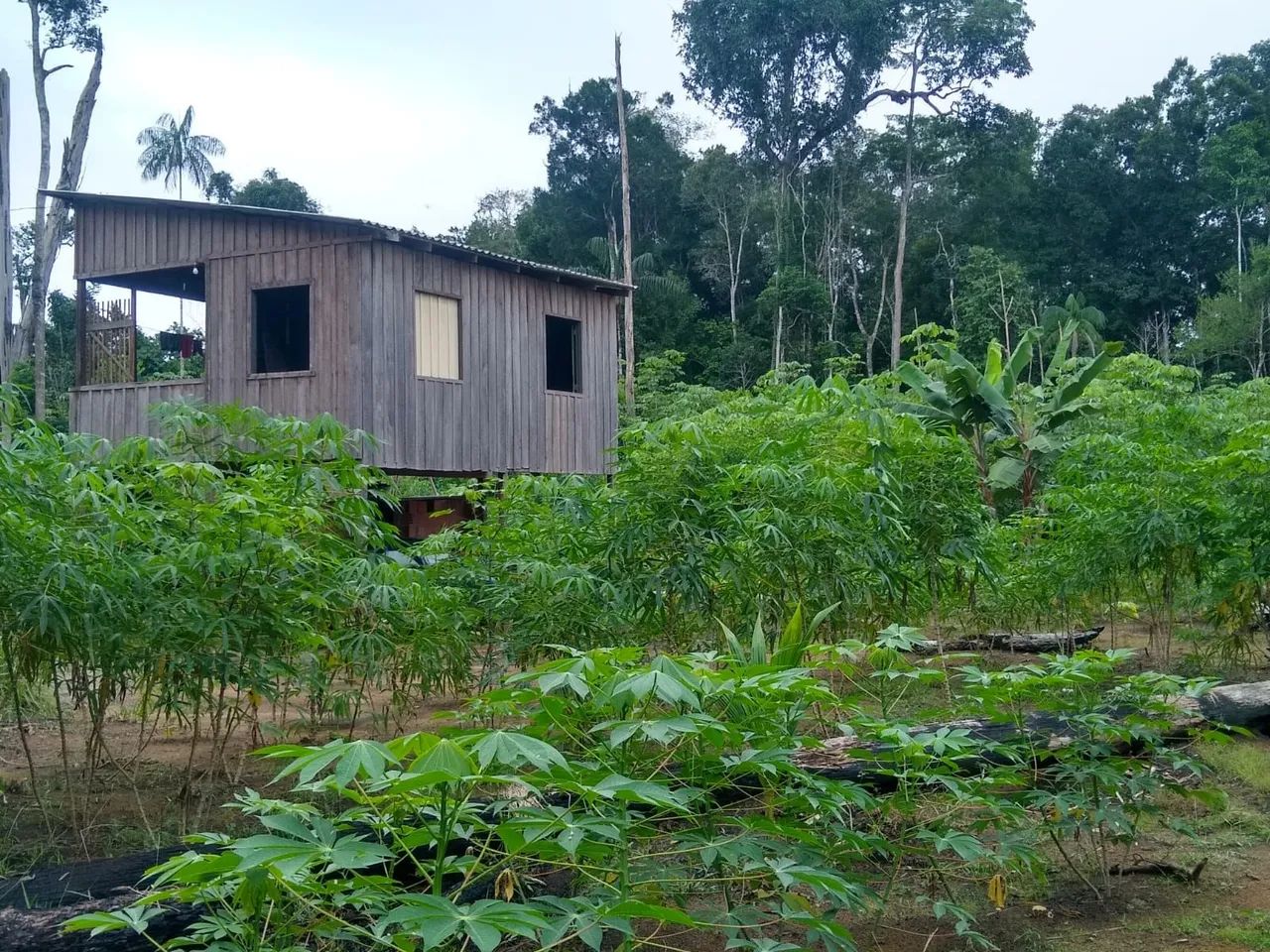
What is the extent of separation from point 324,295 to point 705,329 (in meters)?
18.8

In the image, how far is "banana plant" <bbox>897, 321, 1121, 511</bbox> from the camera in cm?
1138

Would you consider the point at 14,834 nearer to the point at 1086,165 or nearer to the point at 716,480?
the point at 716,480

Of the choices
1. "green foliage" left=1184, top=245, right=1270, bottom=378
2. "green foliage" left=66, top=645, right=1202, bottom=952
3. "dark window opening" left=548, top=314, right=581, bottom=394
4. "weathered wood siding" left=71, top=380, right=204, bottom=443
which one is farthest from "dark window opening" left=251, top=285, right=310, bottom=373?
"green foliage" left=1184, top=245, right=1270, bottom=378

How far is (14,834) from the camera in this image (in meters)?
4.42

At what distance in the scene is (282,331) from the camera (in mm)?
14188

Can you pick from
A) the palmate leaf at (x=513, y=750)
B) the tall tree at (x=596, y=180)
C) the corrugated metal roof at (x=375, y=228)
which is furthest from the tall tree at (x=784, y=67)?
the palmate leaf at (x=513, y=750)

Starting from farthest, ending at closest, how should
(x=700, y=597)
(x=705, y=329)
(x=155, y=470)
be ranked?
1. (x=705, y=329)
2. (x=700, y=597)
3. (x=155, y=470)

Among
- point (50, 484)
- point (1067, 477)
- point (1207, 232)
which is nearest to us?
point (50, 484)

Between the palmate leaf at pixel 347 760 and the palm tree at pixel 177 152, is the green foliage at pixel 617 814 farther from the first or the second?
the palm tree at pixel 177 152

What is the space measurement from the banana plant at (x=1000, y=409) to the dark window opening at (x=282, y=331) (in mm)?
7166

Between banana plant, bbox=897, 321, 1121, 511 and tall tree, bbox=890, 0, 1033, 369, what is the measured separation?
653 inches

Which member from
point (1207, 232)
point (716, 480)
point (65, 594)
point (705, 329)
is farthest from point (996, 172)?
point (65, 594)

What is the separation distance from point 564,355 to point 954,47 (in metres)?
19.5

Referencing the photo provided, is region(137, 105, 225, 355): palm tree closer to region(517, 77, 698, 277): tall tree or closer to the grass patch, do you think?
region(517, 77, 698, 277): tall tree
